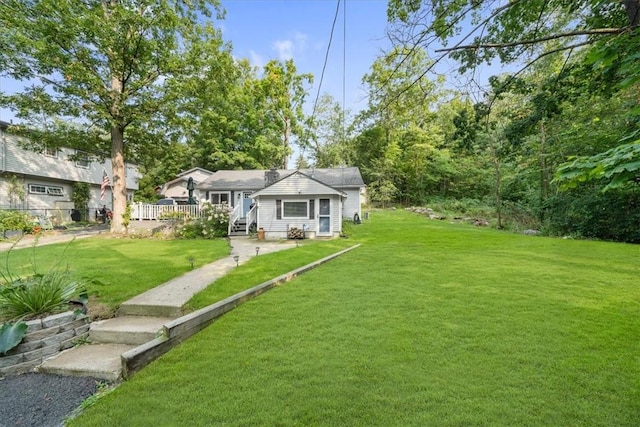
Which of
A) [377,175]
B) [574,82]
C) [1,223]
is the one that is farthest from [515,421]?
[377,175]

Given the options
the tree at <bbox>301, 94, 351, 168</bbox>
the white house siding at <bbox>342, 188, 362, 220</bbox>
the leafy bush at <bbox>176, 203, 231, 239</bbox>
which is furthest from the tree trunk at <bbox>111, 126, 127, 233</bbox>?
the tree at <bbox>301, 94, 351, 168</bbox>

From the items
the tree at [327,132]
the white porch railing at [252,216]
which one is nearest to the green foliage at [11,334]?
the white porch railing at [252,216]

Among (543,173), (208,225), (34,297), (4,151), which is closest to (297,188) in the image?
(208,225)

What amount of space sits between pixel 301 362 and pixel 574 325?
11.4 ft

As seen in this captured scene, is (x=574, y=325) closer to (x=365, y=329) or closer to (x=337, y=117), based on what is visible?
(x=365, y=329)

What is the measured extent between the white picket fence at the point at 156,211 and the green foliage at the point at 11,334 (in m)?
12.4

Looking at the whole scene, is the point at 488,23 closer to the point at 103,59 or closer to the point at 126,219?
the point at 103,59

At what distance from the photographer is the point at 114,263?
23.8ft

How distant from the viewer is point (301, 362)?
291 cm

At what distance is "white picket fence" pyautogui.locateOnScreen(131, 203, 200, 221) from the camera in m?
14.9

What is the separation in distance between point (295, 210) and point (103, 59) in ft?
33.5

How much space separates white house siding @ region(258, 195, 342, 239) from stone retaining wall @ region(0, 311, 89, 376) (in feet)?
33.9

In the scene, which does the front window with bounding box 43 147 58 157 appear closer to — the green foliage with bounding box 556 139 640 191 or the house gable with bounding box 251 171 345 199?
the house gable with bounding box 251 171 345 199

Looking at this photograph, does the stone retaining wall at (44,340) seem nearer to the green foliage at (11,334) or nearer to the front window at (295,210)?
the green foliage at (11,334)
